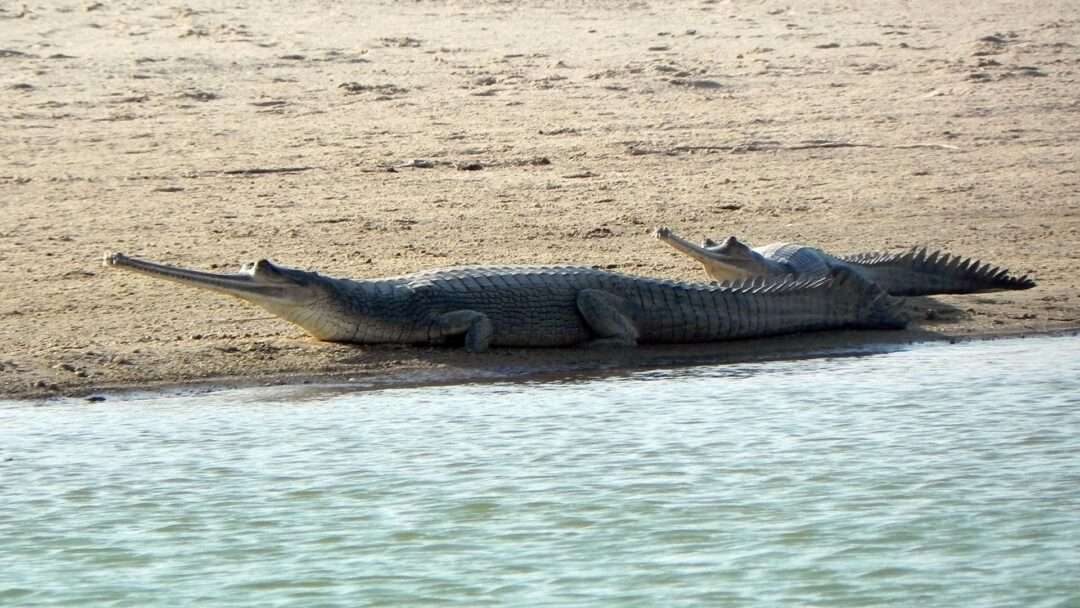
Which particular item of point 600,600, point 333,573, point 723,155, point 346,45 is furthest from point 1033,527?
point 346,45

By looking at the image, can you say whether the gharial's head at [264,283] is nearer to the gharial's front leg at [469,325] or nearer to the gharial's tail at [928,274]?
the gharial's front leg at [469,325]

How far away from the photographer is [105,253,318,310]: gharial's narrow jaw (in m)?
7.74

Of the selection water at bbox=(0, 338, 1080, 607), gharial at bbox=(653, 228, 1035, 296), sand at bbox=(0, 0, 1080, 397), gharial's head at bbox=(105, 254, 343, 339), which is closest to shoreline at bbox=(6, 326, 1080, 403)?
sand at bbox=(0, 0, 1080, 397)

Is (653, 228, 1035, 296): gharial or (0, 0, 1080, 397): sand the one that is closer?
(0, 0, 1080, 397): sand

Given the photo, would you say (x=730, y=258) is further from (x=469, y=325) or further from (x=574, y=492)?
(x=574, y=492)

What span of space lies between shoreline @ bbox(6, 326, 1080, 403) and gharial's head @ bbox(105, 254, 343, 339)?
0.33 meters

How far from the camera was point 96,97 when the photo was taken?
1237 cm

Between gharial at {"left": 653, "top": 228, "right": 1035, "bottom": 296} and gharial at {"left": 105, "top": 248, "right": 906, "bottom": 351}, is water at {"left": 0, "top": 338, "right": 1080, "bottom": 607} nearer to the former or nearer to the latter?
gharial at {"left": 105, "top": 248, "right": 906, "bottom": 351}

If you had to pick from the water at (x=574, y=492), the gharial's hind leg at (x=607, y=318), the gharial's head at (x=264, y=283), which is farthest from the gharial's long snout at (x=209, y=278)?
the gharial's hind leg at (x=607, y=318)

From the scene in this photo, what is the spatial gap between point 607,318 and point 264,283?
1.52m

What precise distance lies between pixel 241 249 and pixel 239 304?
89 cm

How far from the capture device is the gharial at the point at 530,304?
7.98 meters

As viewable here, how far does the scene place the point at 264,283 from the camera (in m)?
7.89

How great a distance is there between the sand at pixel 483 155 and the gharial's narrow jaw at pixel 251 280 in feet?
0.87
